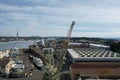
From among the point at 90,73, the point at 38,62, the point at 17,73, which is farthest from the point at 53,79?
the point at 38,62

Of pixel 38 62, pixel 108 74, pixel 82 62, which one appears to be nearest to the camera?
pixel 108 74

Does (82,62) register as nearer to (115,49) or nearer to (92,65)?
(92,65)

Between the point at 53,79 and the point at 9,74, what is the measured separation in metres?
24.1

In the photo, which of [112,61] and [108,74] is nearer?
[108,74]

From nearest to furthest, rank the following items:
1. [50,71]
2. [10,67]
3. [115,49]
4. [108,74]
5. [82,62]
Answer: [50,71] < [108,74] < [82,62] < [10,67] < [115,49]

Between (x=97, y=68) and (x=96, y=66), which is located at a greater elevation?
(x=96, y=66)

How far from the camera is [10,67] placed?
34.9 meters

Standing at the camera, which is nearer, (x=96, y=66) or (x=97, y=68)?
(x=97, y=68)

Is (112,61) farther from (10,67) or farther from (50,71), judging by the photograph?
(50,71)

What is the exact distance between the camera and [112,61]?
29.8 metres

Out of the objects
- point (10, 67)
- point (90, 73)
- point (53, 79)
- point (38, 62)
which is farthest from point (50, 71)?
point (38, 62)

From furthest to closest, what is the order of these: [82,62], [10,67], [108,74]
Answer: [10,67] → [82,62] → [108,74]

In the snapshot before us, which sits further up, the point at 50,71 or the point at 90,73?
the point at 50,71

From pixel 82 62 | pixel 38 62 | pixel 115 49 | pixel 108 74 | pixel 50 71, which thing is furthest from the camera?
pixel 115 49
